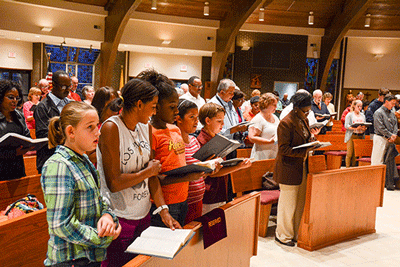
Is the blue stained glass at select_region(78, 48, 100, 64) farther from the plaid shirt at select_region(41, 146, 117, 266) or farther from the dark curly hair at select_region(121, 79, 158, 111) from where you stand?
the plaid shirt at select_region(41, 146, 117, 266)

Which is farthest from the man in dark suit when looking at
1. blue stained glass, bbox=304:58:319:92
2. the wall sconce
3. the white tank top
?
the wall sconce

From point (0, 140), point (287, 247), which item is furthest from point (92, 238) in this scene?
point (287, 247)

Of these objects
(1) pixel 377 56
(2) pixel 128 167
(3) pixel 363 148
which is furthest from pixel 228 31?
(2) pixel 128 167

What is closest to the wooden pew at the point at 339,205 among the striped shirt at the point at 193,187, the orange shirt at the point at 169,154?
the striped shirt at the point at 193,187

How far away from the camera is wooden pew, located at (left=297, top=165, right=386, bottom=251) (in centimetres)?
383

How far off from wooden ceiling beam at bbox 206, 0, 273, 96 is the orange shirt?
28.8ft

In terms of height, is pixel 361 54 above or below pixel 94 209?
above

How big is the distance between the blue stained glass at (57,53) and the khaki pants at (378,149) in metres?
9.39

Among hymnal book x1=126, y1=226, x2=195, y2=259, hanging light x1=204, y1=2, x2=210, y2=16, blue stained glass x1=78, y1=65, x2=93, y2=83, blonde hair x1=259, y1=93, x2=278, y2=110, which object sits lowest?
hymnal book x1=126, y1=226, x2=195, y2=259

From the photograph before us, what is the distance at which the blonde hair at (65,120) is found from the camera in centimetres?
158

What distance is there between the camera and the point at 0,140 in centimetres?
264

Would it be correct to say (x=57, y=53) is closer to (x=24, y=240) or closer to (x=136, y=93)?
(x=24, y=240)

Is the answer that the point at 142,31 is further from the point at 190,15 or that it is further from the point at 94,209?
the point at 94,209

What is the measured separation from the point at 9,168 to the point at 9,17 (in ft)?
24.4
